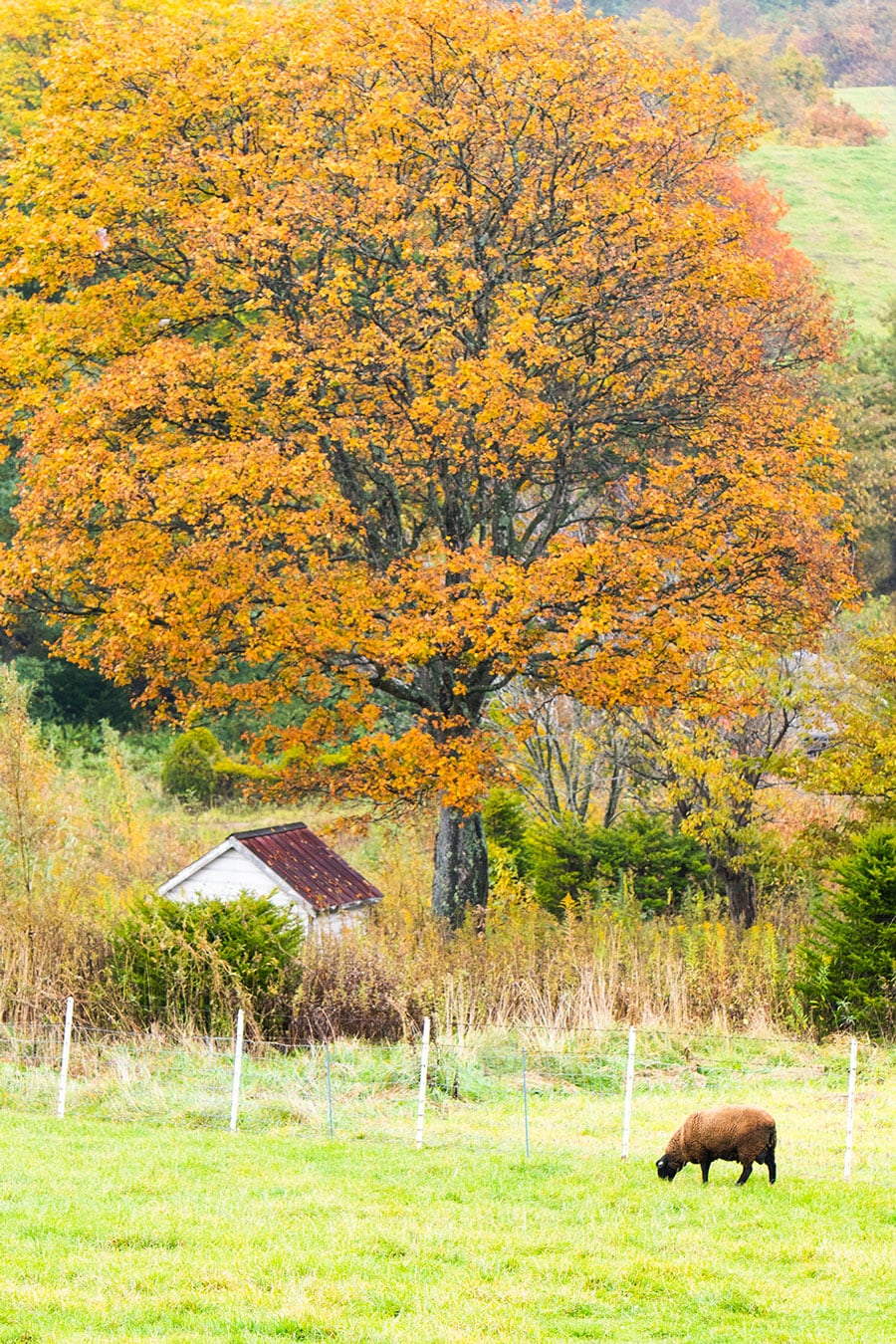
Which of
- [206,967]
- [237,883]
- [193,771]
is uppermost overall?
[193,771]

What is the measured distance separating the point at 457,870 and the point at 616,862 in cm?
251

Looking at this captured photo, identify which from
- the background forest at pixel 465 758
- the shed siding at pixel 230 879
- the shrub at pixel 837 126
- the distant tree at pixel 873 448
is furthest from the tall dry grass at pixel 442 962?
the shrub at pixel 837 126

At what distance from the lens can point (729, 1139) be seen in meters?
9.88

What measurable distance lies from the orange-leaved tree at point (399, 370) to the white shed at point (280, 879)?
167 cm

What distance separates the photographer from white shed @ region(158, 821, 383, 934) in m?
20.6

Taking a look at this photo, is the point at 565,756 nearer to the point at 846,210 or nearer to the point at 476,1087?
the point at 476,1087

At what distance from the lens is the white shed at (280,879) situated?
20.6m

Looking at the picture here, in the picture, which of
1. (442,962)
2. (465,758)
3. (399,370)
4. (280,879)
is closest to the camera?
(442,962)

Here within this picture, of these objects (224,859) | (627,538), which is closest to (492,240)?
(627,538)

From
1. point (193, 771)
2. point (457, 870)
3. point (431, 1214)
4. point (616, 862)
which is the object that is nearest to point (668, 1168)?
point (431, 1214)

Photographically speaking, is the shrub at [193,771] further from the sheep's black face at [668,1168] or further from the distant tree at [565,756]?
the sheep's black face at [668,1168]

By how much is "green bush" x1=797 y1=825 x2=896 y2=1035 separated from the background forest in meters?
0.03

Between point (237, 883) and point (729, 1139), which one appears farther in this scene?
point (237, 883)

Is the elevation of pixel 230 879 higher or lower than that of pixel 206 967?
higher
